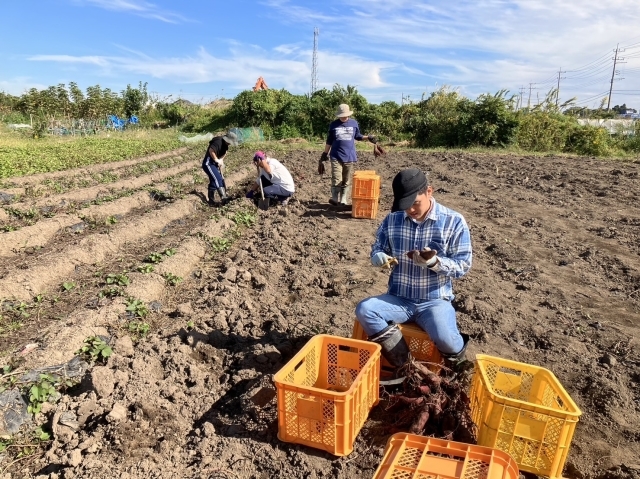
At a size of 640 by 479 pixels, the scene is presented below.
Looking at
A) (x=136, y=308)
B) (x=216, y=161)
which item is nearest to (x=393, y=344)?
(x=136, y=308)

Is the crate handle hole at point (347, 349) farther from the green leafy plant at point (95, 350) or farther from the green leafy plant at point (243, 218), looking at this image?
the green leafy plant at point (243, 218)

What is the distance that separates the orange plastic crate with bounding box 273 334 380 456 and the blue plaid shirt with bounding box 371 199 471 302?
2.04ft

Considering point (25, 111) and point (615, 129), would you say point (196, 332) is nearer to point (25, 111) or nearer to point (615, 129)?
point (615, 129)

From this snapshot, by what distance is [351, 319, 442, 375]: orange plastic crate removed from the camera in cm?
355

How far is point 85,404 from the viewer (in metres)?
3.37

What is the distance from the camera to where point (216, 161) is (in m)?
9.52

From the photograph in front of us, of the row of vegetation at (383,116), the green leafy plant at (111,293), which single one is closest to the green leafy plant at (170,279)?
the green leafy plant at (111,293)

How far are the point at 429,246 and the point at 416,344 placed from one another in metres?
0.77

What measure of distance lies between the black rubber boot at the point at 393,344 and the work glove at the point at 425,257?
520 millimetres

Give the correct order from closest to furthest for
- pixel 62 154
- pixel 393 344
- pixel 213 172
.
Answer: pixel 393 344, pixel 213 172, pixel 62 154

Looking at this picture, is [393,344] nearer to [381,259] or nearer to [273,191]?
[381,259]

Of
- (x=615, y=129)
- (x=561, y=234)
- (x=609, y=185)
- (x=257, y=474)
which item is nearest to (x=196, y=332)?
(x=257, y=474)

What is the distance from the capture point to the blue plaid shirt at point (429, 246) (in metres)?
3.40

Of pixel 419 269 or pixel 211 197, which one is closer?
pixel 419 269
